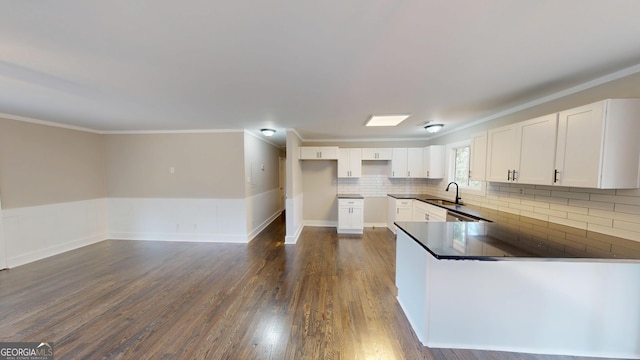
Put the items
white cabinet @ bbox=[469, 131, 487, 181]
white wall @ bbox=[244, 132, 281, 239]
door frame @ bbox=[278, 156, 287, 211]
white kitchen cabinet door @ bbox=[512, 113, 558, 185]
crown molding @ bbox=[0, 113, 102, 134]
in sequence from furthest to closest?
door frame @ bbox=[278, 156, 287, 211]
white wall @ bbox=[244, 132, 281, 239]
crown molding @ bbox=[0, 113, 102, 134]
white cabinet @ bbox=[469, 131, 487, 181]
white kitchen cabinet door @ bbox=[512, 113, 558, 185]

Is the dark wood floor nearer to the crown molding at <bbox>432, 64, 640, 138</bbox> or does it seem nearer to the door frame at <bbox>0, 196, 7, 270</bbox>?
the door frame at <bbox>0, 196, 7, 270</bbox>

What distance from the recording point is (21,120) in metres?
3.41

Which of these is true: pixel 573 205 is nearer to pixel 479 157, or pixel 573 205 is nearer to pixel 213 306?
pixel 479 157

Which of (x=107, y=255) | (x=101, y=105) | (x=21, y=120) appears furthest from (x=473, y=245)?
(x=21, y=120)

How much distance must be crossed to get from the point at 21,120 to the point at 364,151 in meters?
6.16

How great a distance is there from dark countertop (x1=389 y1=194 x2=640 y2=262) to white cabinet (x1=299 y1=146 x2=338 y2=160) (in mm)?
3154

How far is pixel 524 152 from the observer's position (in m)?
2.49

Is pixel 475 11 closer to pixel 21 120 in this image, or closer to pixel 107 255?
pixel 107 255

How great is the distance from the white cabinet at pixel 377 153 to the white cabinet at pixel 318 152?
739 millimetres

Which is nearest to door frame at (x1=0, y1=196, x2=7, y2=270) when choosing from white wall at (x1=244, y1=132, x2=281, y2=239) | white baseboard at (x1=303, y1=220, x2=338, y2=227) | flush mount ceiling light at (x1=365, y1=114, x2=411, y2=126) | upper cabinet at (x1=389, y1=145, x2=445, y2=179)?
white wall at (x1=244, y1=132, x2=281, y2=239)

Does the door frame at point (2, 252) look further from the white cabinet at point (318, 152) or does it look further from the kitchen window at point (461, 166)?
the kitchen window at point (461, 166)

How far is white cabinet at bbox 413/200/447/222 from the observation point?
3629 mm

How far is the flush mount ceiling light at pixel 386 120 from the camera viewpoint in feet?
11.2

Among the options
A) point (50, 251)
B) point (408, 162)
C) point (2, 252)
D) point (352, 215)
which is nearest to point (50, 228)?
point (50, 251)
